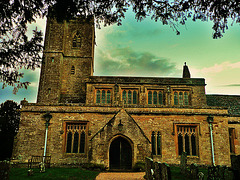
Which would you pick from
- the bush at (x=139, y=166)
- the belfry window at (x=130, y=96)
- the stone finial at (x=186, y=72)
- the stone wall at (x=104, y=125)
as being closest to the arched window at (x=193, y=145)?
the stone wall at (x=104, y=125)

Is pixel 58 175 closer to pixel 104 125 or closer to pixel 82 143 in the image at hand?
pixel 82 143

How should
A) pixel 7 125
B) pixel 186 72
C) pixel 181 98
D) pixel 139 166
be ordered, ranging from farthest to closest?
pixel 7 125, pixel 186 72, pixel 181 98, pixel 139 166

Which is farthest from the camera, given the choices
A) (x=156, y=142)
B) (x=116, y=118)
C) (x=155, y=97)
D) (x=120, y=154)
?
(x=155, y=97)

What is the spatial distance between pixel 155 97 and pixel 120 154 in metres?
11.1

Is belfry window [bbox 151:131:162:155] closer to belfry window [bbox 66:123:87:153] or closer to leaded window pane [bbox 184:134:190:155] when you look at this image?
leaded window pane [bbox 184:134:190:155]

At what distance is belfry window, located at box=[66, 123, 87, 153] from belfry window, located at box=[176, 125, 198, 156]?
26.7 feet

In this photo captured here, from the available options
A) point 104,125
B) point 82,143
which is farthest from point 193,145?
point 82,143

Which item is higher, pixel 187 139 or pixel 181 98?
pixel 181 98

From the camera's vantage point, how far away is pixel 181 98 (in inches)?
947

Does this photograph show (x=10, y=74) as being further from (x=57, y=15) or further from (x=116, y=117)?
(x=116, y=117)

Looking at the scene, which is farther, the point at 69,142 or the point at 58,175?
the point at 69,142

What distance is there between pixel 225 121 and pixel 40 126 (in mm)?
Answer: 16161

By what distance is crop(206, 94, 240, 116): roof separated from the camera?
2436 cm

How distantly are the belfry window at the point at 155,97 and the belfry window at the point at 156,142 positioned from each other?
267 inches
